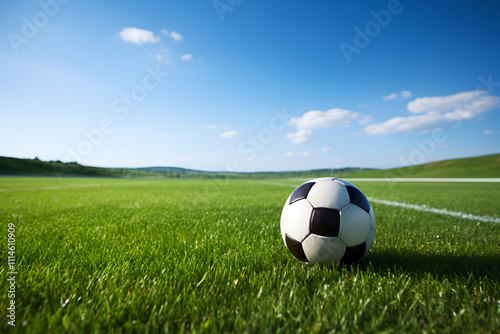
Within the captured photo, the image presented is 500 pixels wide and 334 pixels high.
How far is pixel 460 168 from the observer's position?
2842 inches

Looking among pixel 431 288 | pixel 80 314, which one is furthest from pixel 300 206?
pixel 80 314

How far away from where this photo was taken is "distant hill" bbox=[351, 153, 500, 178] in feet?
207

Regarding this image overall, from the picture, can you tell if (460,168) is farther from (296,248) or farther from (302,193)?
(296,248)

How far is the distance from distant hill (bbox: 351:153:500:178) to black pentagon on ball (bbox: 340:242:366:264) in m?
77.6

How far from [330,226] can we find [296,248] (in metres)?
0.42

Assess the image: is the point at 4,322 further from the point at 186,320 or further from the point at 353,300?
the point at 353,300

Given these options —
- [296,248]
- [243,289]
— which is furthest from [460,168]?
[243,289]

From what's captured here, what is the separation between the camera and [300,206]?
8.57 feet

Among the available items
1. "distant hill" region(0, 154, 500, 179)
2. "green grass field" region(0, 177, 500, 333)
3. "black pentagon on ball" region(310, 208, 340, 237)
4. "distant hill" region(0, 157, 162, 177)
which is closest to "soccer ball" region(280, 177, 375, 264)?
"black pentagon on ball" region(310, 208, 340, 237)

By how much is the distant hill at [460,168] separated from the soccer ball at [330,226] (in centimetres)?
7756

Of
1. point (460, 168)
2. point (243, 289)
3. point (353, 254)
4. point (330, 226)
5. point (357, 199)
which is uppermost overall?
point (460, 168)

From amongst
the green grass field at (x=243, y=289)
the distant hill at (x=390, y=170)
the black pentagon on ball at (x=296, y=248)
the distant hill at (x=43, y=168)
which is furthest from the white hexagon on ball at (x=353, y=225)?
the distant hill at (x=43, y=168)

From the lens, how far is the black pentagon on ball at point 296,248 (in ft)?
8.10

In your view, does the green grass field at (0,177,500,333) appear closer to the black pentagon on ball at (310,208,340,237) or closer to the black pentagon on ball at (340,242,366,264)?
the black pentagon on ball at (340,242,366,264)
